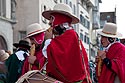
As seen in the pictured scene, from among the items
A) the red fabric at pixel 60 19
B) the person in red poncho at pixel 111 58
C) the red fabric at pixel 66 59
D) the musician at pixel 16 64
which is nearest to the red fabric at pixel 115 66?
the person in red poncho at pixel 111 58

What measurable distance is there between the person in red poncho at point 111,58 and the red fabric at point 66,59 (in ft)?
5.66

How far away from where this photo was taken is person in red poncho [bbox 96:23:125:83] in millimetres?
6266

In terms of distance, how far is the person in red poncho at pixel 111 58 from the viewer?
20.6ft

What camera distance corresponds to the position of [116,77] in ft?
21.1

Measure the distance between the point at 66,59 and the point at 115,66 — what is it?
1898 millimetres

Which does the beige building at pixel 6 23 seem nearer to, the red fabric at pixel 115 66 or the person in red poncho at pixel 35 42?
the person in red poncho at pixel 35 42

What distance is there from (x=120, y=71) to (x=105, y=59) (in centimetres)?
29

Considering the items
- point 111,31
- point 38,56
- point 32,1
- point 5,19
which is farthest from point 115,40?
point 32,1

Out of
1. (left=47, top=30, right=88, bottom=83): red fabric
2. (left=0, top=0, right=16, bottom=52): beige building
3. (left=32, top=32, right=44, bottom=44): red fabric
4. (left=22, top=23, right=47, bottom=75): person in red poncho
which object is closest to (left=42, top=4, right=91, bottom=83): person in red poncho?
(left=47, top=30, right=88, bottom=83): red fabric

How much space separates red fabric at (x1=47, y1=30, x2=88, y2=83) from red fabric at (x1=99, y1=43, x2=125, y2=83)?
1.72 metres

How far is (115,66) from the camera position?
20.5 feet

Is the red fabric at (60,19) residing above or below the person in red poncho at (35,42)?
above

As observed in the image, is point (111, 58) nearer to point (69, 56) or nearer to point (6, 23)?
point (69, 56)

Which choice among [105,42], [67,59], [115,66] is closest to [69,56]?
[67,59]
